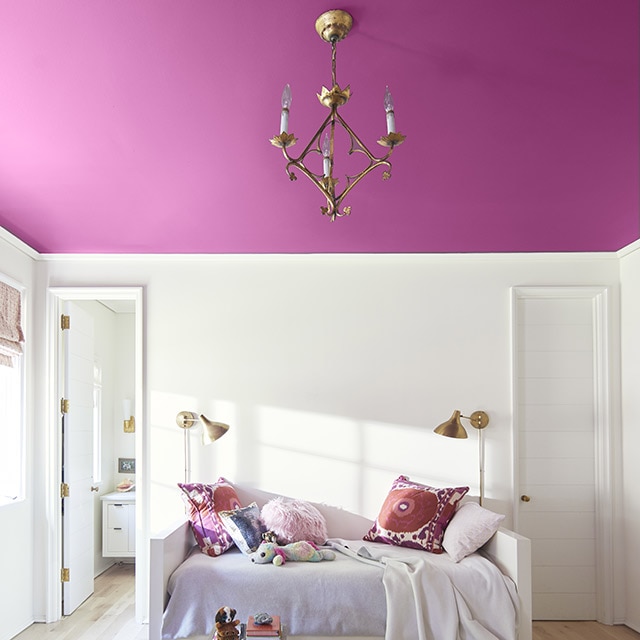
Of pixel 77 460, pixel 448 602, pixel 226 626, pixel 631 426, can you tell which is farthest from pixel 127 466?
pixel 631 426

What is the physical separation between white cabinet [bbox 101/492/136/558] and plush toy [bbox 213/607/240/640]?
130 inches

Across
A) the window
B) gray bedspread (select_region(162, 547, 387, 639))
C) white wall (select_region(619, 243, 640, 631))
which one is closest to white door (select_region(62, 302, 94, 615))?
the window

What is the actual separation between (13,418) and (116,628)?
1443mm

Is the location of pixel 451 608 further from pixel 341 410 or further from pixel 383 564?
pixel 341 410

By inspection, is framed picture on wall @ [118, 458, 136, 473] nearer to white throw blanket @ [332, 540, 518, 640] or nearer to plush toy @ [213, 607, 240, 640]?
white throw blanket @ [332, 540, 518, 640]

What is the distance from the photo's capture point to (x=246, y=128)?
4062 mm

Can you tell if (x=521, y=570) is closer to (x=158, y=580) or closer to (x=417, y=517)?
(x=417, y=517)

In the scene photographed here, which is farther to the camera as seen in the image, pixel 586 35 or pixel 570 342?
pixel 570 342

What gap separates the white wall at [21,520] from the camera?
4.42m

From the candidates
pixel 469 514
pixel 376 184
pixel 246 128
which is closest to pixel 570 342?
pixel 469 514

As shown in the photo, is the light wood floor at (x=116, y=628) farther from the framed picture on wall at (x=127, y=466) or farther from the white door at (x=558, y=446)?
the framed picture on wall at (x=127, y=466)

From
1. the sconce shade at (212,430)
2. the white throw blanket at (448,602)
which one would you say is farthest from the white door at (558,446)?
the sconce shade at (212,430)

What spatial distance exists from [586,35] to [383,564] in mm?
2867

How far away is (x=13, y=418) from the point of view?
4742 mm
